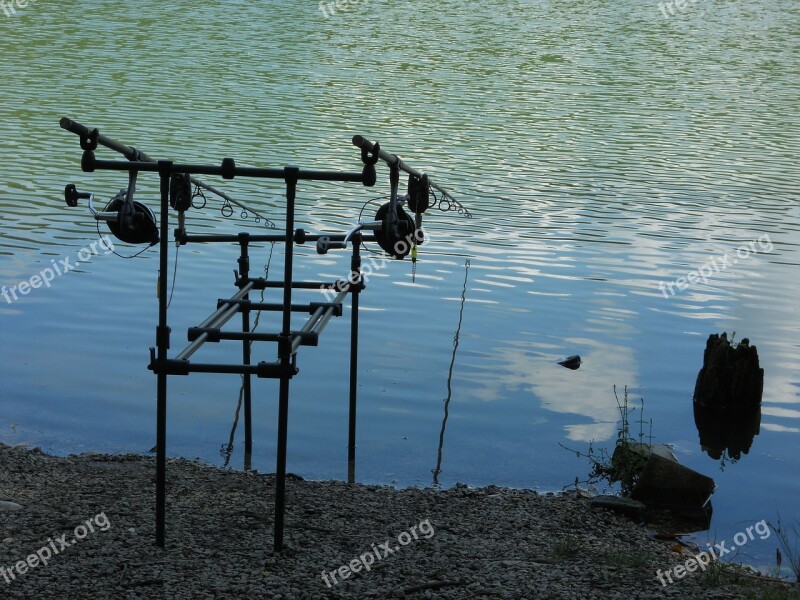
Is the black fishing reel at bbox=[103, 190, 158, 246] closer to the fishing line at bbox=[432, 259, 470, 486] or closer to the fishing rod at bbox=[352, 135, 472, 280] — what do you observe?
the fishing rod at bbox=[352, 135, 472, 280]

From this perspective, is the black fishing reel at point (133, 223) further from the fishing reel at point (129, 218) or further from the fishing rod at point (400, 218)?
the fishing rod at point (400, 218)

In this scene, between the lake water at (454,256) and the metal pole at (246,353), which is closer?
the metal pole at (246,353)

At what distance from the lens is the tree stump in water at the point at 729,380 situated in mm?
10203

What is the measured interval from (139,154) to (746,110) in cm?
2469

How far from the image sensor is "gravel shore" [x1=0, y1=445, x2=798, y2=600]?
5.91 metres

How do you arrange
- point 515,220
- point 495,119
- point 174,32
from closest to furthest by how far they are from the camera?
point 515,220 → point 495,119 → point 174,32

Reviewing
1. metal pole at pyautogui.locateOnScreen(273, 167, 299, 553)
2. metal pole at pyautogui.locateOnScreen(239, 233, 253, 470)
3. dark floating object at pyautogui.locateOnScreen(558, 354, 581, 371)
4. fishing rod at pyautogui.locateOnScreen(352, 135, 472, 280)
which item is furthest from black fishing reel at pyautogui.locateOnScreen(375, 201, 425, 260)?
dark floating object at pyautogui.locateOnScreen(558, 354, 581, 371)

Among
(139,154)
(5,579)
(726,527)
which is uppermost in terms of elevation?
(139,154)

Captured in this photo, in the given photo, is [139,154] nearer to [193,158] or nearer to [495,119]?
[193,158]

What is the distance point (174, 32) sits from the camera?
39.8 m

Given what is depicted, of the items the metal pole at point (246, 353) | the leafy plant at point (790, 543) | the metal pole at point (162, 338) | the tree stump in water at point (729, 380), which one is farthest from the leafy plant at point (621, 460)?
the metal pole at point (162, 338)

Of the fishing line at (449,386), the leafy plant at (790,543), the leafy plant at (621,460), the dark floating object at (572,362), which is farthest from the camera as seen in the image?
the dark floating object at (572,362)

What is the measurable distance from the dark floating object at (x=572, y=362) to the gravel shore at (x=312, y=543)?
320 centimetres

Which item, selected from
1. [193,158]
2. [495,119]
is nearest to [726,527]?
[193,158]
